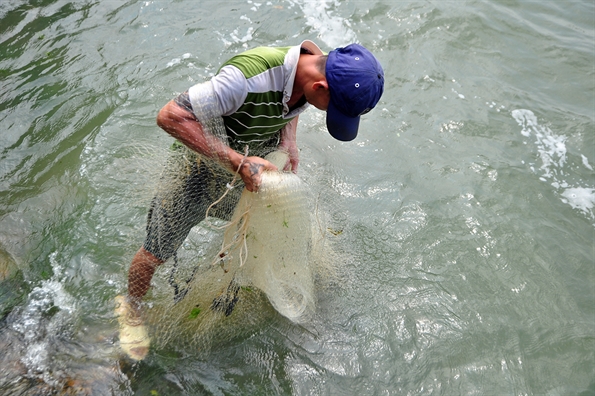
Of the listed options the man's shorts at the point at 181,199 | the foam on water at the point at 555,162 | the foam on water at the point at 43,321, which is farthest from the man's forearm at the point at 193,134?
the foam on water at the point at 555,162

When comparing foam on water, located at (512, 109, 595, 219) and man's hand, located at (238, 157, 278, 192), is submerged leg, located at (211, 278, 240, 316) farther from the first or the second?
foam on water, located at (512, 109, 595, 219)

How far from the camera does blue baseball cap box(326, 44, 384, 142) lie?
8.25 feet

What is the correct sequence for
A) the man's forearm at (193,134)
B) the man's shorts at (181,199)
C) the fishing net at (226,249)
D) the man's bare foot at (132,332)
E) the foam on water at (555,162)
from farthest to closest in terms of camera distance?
the foam on water at (555,162) < the man's bare foot at (132,332) < the man's shorts at (181,199) < the fishing net at (226,249) < the man's forearm at (193,134)

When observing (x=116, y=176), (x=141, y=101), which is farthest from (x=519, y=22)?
(x=116, y=176)

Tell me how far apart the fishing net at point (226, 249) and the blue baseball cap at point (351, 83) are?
0.46 meters

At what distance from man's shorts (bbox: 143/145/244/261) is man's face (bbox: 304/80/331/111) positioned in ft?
2.13

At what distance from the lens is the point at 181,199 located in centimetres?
303

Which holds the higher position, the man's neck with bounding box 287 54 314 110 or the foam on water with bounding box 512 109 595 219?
the man's neck with bounding box 287 54 314 110

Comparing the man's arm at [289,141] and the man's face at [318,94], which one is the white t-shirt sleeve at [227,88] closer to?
the man's face at [318,94]

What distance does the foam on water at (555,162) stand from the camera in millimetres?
5023

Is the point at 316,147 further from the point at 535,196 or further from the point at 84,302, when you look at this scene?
the point at 84,302

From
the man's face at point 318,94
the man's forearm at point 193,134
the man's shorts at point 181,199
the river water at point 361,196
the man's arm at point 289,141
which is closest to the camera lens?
the man's forearm at point 193,134

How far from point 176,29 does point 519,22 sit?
4868 millimetres

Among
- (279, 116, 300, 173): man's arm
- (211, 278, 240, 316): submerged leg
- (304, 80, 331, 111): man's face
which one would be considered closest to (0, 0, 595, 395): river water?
(211, 278, 240, 316): submerged leg
